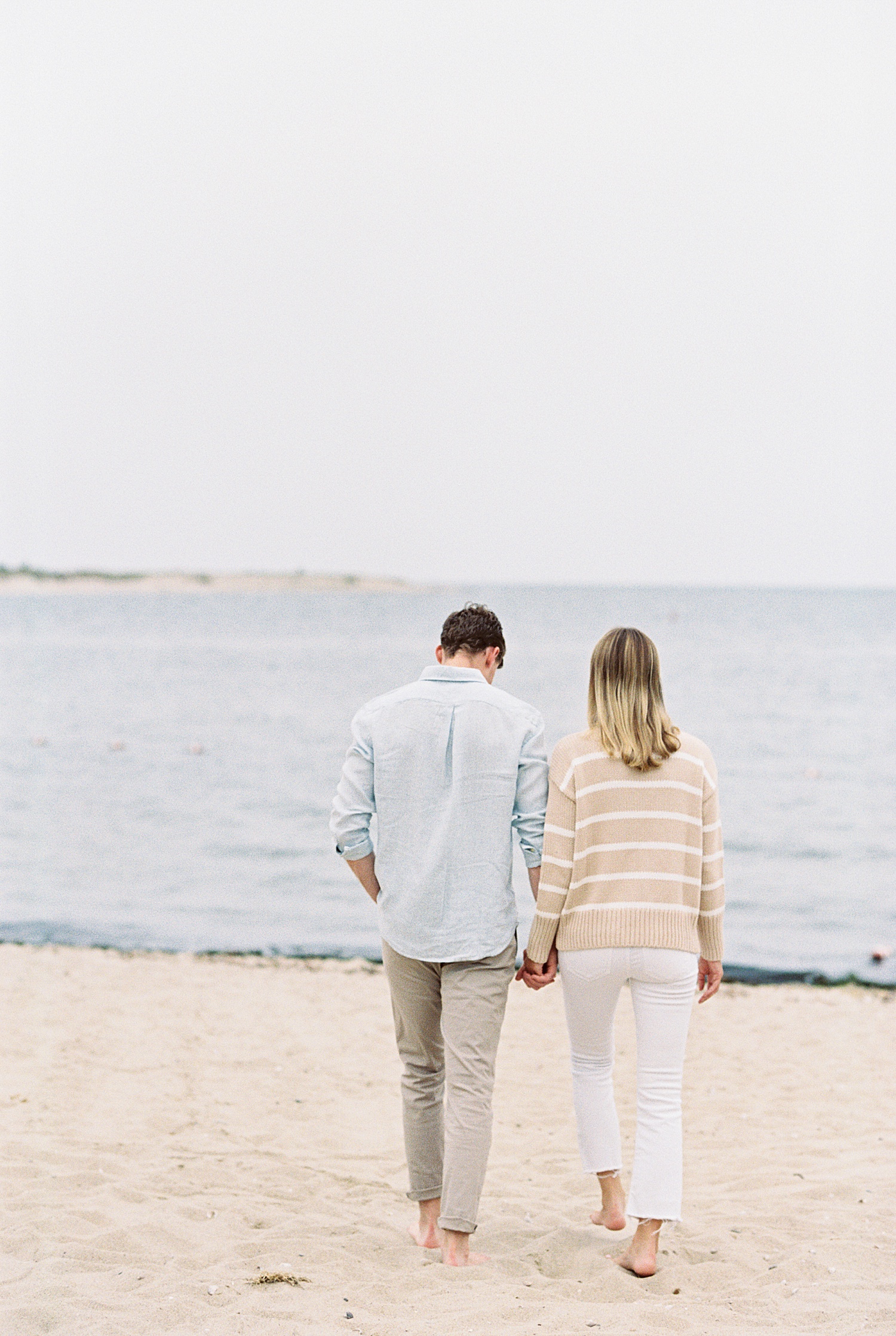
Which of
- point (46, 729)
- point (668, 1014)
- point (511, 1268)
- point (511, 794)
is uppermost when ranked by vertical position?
point (511, 794)

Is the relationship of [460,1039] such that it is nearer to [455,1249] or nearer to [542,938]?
[542,938]

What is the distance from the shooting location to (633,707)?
2998 millimetres

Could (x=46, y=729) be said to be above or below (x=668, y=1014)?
below

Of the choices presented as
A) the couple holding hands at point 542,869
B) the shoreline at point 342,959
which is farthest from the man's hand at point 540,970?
the shoreline at point 342,959

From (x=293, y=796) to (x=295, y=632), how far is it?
47953mm

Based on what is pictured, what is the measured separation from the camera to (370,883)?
3330 millimetres

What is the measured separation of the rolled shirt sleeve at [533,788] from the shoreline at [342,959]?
4.92 meters

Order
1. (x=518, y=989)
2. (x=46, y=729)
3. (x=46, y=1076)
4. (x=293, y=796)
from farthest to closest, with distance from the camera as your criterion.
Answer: (x=46, y=729), (x=293, y=796), (x=518, y=989), (x=46, y=1076)

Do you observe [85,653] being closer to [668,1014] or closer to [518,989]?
[518,989]

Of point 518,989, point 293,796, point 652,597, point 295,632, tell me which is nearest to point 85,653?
point 295,632

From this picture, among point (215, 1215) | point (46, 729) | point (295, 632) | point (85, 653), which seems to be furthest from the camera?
point (295, 632)

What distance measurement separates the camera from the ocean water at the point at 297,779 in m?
9.83

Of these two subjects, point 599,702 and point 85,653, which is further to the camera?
point 85,653

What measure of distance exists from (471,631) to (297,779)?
16229 mm
